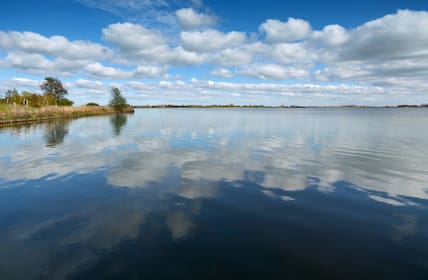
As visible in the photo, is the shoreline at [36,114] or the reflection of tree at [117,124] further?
the shoreline at [36,114]

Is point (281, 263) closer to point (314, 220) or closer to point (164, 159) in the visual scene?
point (314, 220)

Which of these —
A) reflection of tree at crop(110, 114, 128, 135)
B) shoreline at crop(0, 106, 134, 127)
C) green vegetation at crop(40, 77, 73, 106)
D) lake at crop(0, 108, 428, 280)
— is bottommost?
lake at crop(0, 108, 428, 280)

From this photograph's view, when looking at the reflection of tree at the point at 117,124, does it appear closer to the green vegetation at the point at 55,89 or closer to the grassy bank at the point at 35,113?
the grassy bank at the point at 35,113

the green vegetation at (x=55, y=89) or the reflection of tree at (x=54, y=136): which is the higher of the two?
the green vegetation at (x=55, y=89)

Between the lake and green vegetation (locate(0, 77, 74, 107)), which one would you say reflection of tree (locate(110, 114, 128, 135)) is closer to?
the lake

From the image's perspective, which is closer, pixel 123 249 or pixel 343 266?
pixel 343 266

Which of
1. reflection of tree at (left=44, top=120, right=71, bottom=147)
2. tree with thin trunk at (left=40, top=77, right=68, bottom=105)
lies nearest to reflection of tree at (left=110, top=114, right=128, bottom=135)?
reflection of tree at (left=44, top=120, right=71, bottom=147)

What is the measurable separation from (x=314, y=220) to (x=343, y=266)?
2139mm

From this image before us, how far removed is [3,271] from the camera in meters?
5.01

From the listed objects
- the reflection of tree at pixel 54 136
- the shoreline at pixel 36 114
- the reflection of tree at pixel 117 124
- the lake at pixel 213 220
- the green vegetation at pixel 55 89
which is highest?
the green vegetation at pixel 55 89

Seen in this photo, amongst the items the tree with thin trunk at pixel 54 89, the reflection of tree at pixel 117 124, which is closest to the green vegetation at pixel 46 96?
the tree with thin trunk at pixel 54 89

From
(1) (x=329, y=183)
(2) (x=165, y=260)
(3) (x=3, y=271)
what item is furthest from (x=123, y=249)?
(1) (x=329, y=183)

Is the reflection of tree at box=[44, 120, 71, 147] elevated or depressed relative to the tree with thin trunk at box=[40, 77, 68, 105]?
depressed

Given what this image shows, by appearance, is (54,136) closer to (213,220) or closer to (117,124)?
(117,124)
